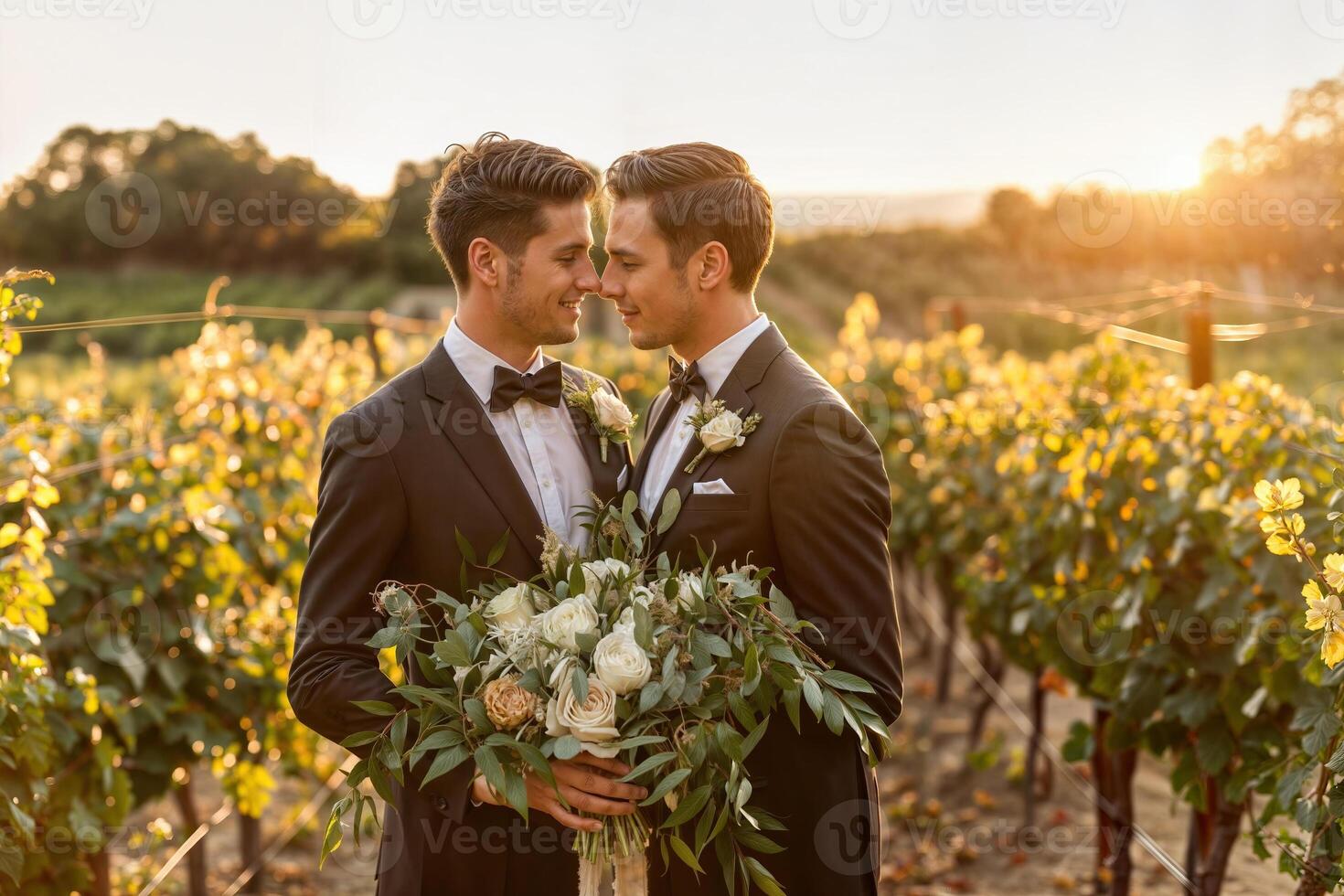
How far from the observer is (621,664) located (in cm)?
194

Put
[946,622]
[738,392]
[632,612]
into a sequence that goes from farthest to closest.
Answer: [946,622] → [738,392] → [632,612]

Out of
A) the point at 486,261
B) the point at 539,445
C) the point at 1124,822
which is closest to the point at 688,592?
the point at 539,445

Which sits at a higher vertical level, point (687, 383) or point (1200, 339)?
point (1200, 339)

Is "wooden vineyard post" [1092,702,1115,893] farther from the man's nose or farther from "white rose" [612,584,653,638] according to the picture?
"white rose" [612,584,653,638]

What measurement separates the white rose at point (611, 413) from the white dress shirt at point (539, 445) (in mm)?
99

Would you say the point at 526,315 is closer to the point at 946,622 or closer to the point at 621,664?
the point at 621,664

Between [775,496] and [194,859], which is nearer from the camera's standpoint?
[775,496]

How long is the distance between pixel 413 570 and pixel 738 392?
85 centimetres

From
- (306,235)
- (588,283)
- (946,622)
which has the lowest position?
(946,622)

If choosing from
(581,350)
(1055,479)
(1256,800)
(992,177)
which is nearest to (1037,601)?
(1055,479)

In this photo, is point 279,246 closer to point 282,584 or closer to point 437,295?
point 437,295

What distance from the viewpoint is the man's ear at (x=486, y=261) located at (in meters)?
2.77

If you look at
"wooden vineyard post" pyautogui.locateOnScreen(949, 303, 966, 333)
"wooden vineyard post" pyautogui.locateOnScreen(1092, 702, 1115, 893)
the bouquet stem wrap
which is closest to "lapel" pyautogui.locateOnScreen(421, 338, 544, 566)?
the bouquet stem wrap

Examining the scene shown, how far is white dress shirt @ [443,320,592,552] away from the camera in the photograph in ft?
8.68
